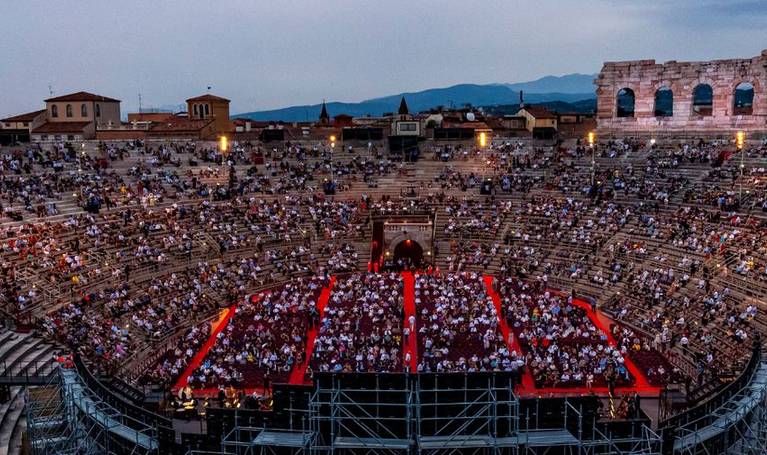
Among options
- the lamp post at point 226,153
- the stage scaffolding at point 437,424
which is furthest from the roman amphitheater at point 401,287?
the lamp post at point 226,153

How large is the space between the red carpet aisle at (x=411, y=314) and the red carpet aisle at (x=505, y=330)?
13.8 ft

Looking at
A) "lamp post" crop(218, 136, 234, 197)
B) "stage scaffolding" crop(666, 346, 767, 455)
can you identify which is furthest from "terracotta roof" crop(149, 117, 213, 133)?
"stage scaffolding" crop(666, 346, 767, 455)

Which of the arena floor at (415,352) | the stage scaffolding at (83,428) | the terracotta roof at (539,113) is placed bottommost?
the arena floor at (415,352)

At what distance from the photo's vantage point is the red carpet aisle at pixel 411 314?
33316mm

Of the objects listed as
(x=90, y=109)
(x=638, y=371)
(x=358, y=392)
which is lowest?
(x=638, y=371)

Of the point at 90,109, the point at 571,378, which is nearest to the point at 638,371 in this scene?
the point at 571,378

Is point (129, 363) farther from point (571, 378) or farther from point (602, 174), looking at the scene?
point (602, 174)

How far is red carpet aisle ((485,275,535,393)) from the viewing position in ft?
99.7

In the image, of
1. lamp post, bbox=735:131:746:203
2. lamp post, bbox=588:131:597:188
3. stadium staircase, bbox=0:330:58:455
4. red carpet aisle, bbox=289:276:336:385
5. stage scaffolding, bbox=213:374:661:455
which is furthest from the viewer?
lamp post, bbox=588:131:597:188

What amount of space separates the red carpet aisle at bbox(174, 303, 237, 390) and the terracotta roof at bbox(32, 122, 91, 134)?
115ft

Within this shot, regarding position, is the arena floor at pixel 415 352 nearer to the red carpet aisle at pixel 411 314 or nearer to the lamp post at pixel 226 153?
the red carpet aisle at pixel 411 314

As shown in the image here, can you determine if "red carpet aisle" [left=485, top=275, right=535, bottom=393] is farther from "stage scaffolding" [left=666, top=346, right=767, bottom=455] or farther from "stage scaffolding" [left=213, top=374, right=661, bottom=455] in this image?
"stage scaffolding" [left=666, top=346, right=767, bottom=455]

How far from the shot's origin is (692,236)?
41906 millimetres

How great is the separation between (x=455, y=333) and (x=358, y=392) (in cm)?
1372
